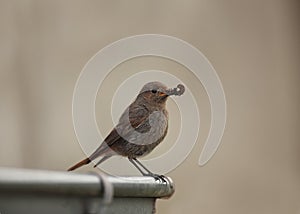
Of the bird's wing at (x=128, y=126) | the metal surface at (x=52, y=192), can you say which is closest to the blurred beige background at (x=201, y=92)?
the bird's wing at (x=128, y=126)

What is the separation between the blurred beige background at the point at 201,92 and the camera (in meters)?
2.25

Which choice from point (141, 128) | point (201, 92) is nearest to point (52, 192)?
point (141, 128)

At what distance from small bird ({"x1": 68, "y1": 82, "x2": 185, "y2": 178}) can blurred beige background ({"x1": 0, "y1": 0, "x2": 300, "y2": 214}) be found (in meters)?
0.82

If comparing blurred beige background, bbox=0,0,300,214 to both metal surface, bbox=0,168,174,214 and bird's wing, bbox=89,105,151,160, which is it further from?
metal surface, bbox=0,168,174,214

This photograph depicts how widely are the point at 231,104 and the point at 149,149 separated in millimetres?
1426

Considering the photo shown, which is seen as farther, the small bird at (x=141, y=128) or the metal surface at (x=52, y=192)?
the small bird at (x=141, y=128)

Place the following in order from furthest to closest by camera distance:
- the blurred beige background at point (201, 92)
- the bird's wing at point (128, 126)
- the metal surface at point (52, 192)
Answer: the blurred beige background at point (201, 92) < the bird's wing at point (128, 126) < the metal surface at point (52, 192)

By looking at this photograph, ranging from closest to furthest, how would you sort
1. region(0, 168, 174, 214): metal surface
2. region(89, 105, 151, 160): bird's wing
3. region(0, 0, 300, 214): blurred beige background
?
region(0, 168, 174, 214): metal surface
region(89, 105, 151, 160): bird's wing
region(0, 0, 300, 214): blurred beige background

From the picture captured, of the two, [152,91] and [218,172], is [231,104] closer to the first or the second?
[218,172]

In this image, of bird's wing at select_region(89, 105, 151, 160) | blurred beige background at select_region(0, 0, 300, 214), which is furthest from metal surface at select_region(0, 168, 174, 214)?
blurred beige background at select_region(0, 0, 300, 214)

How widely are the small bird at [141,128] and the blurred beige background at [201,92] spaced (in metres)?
0.82

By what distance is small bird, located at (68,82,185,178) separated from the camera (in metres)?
1.41

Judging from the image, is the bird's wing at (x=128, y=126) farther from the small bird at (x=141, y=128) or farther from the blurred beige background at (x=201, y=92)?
the blurred beige background at (x=201, y=92)

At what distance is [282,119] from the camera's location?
9.75 feet
